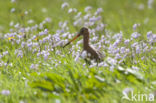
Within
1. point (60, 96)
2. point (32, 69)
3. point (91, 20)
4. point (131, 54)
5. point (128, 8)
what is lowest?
point (60, 96)

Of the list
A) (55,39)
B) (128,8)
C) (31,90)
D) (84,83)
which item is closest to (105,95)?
(84,83)

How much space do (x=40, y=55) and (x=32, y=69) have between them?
62 cm

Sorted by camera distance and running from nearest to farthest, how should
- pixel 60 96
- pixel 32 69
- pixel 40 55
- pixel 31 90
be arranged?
pixel 60 96 → pixel 31 90 → pixel 32 69 → pixel 40 55

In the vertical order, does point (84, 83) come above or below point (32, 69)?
below

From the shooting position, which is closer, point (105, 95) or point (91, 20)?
point (105, 95)

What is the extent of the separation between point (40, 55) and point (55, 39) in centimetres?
61

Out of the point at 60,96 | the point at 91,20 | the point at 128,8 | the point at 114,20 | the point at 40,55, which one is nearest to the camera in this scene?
the point at 60,96

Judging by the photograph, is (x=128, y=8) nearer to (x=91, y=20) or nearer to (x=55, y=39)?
(x=91, y=20)

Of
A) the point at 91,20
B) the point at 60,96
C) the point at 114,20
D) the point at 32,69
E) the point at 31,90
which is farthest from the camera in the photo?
the point at 114,20

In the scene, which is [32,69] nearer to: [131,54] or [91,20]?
[131,54]

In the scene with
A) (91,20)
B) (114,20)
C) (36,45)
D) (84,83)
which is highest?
(114,20)

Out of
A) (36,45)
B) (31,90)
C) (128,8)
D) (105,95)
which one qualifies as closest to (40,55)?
Result: (36,45)

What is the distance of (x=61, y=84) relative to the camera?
12.6 ft

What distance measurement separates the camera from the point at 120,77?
405 centimetres
